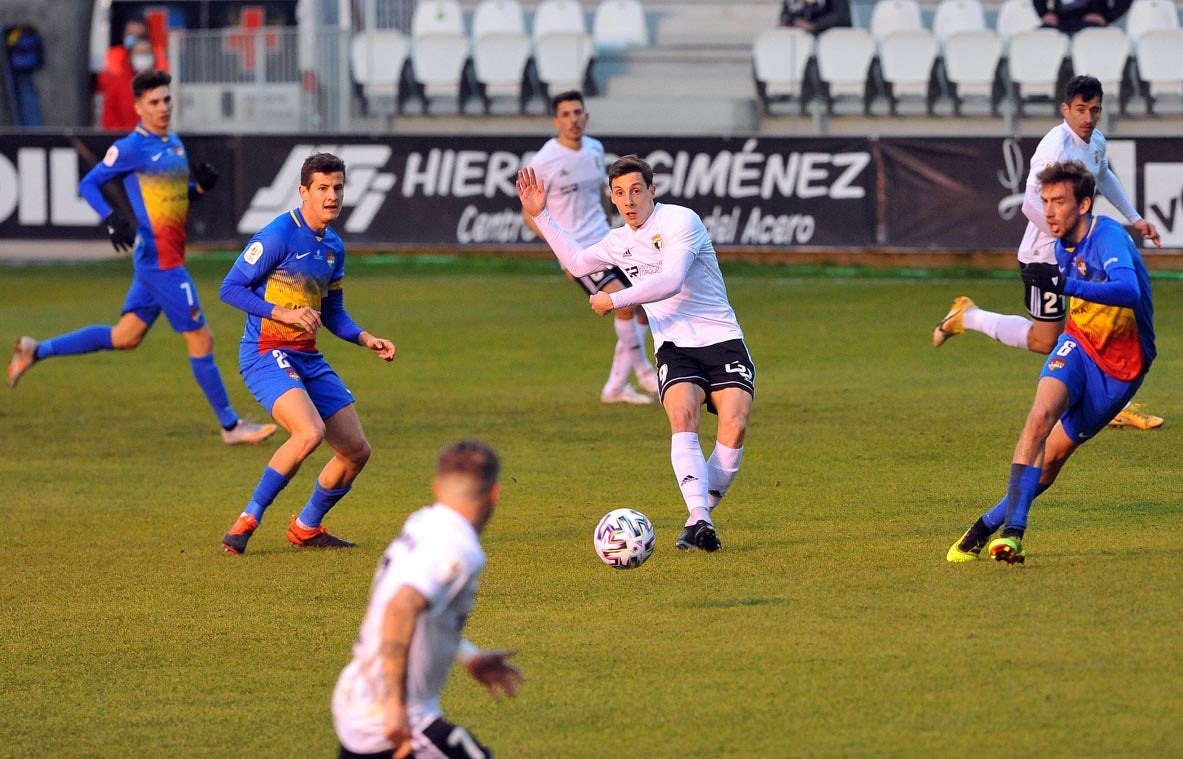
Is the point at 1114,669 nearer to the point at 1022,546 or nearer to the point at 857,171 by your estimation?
the point at 1022,546

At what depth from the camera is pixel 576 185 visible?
44.2 ft

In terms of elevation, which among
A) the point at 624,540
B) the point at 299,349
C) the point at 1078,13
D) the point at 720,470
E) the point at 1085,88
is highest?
the point at 1085,88

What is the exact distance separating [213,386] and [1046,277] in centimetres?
681

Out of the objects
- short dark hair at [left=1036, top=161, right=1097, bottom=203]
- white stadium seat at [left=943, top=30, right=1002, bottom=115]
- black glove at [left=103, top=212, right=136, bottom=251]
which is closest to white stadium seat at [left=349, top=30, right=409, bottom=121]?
white stadium seat at [left=943, top=30, right=1002, bottom=115]

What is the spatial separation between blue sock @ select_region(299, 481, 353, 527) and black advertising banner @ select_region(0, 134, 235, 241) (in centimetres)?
1475

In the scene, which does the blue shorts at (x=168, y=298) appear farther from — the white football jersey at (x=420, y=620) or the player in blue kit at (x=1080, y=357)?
the white football jersey at (x=420, y=620)

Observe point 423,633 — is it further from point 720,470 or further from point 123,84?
point 123,84

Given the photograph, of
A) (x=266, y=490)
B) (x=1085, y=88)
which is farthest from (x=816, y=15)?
(x=266, y=490)

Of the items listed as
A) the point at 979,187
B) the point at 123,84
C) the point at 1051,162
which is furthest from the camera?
the point at 123,84

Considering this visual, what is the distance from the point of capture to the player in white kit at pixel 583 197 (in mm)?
13281

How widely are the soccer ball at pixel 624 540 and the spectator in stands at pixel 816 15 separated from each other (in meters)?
17.5

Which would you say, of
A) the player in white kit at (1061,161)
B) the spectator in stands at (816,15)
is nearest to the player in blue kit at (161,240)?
the player in white kit at (1061,161)

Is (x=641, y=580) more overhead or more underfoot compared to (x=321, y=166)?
more underfoot

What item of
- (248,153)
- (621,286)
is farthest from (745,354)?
(248,153)
